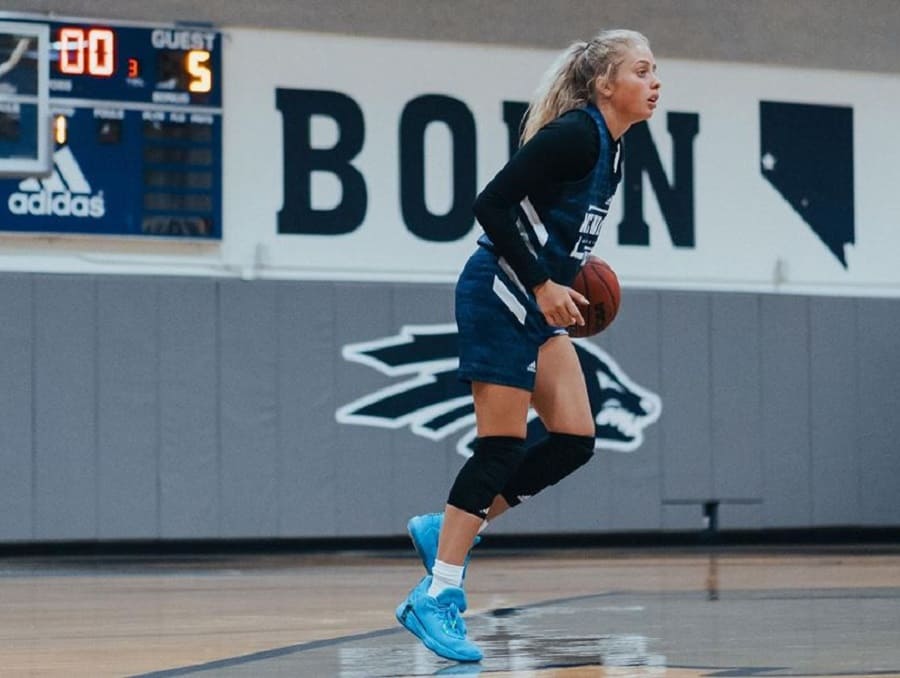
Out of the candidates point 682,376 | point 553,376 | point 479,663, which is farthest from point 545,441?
point 682,376

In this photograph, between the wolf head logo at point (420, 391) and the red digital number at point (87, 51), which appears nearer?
the red digital number at point (87, 51)

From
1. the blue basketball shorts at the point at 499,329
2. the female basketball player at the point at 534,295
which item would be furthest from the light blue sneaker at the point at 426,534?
the blue basketball shorts at the point at 499,329

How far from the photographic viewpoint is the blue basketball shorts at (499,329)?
3.53 meters

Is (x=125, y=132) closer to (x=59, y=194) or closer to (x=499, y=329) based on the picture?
(x=59, y=194)

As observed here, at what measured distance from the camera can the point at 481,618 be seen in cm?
464

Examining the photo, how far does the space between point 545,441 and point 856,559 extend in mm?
4596

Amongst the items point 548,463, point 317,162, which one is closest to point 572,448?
point 548,463

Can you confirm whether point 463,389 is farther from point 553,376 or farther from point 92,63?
point 553,376

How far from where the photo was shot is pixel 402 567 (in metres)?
7.51

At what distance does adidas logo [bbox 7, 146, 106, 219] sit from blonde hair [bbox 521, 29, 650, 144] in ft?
16.8

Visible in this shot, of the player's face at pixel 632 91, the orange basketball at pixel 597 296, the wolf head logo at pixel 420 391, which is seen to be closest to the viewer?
the player's face at pixel 632 91

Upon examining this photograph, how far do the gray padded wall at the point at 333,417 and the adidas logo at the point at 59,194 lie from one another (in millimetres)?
359

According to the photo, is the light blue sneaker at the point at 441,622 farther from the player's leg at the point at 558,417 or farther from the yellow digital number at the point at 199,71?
the yellow digital number at the point at 199,71

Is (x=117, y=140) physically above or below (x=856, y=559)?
above
